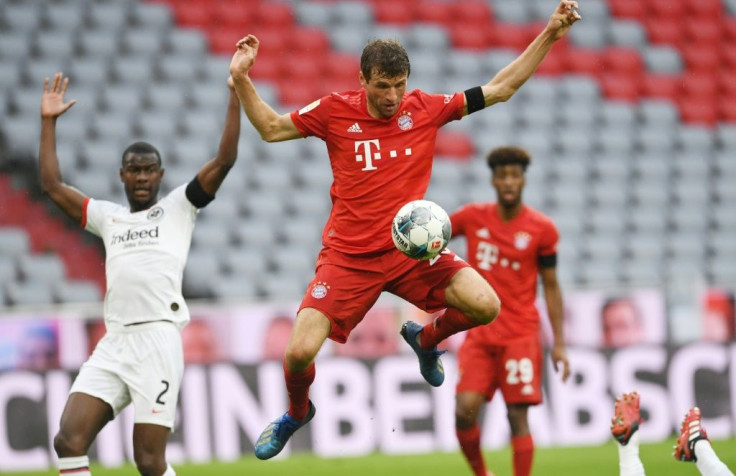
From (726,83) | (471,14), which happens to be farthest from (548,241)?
(726,83)

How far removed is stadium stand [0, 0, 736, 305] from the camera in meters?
13.4

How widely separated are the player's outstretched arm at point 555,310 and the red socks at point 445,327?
4.46ft

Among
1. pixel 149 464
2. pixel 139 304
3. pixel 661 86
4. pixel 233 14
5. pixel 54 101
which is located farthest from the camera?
pixel 661 86

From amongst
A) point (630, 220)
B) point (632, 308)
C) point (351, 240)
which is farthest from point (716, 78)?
point (351, 240)

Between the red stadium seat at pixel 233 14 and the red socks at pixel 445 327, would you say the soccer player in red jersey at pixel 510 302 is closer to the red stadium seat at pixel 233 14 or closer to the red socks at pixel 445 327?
the red socks at pixel 445 327

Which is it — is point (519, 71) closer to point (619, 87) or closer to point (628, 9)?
point (619, 87)

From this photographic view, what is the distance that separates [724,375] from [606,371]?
1.14 metres

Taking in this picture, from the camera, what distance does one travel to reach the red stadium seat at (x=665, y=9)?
1670 cm

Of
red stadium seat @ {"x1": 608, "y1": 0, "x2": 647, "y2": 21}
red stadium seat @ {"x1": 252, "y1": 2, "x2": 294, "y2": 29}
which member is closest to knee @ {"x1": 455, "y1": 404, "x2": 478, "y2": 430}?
red stadium seat @ {"x1": 252, "y1": 2, "x2": 294, "y2": 29}

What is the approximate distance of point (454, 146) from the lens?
1496cm

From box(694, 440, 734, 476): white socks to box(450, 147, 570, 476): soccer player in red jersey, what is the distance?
1.79 m

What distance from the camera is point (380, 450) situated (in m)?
10.3

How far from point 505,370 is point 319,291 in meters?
1.93

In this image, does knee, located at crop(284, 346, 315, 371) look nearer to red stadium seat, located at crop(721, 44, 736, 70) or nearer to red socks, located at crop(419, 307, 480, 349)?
red socks, located at crop(419, 307, 480, 349)
